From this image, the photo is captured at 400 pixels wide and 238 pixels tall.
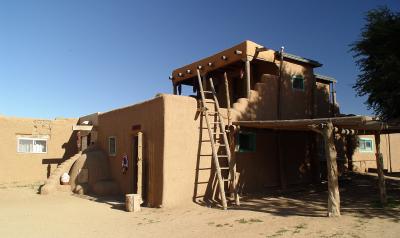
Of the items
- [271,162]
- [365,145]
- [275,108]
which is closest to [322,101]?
[275,108]

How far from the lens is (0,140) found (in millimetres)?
19844

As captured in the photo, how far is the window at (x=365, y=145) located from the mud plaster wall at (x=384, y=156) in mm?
199

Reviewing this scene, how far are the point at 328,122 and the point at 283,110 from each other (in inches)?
256

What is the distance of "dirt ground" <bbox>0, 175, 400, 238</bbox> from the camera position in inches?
353

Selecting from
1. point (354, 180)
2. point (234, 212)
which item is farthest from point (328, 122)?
point (354, 180)

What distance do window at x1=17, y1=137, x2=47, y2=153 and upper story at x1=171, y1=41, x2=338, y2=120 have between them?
8.10 m

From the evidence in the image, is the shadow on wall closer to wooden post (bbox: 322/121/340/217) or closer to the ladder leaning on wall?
the ladder leaning on wall

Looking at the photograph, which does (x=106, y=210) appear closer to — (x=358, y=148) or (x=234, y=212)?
(x=234, y=212)

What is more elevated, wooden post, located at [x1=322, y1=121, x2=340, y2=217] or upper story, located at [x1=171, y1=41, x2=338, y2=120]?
upper story, located at [x1=171, y1=41, x2=338, y2=120]

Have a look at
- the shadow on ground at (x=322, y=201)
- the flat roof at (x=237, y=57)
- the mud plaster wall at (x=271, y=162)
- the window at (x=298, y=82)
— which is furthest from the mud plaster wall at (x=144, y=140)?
the window at (x=298, y=82)

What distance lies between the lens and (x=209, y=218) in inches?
427

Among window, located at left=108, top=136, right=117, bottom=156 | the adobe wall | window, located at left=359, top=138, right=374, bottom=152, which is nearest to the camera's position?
window, located at left=108, top=136, right=117, bottom=156

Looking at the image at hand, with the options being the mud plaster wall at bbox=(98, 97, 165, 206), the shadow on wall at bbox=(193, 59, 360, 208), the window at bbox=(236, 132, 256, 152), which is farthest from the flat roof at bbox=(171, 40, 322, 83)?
the mud plaster wall at bbox=(98, 97, 165, 206)

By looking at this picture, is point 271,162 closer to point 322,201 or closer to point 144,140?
point 322,201
